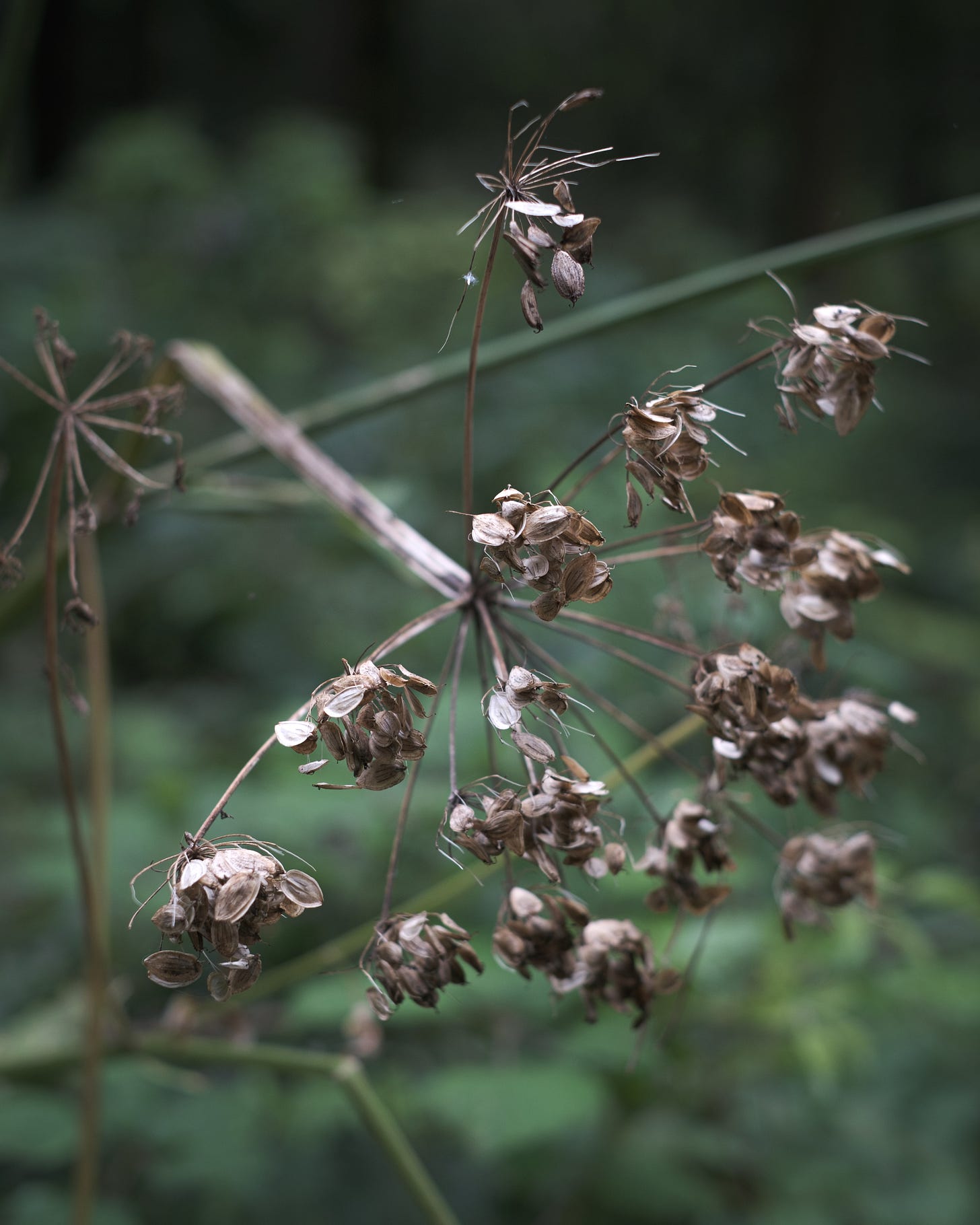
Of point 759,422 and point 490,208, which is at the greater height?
point 490,208

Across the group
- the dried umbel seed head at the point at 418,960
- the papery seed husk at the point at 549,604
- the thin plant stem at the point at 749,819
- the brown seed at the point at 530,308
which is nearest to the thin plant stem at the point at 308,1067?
the dried umbel seed head at the point at 418,960

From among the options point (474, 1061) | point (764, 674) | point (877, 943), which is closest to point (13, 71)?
point (764, 674)

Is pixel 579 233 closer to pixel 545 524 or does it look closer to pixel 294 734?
pixel 545 524

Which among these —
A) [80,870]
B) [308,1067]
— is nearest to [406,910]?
[308,1067]

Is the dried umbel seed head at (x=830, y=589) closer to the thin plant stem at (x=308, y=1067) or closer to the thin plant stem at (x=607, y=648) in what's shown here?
the thin plant stem at (x=607, y=648)

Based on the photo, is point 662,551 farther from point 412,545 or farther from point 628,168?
point 628,168

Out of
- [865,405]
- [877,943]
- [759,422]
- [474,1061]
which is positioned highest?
[865,405]

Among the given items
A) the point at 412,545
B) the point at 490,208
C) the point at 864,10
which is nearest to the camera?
the point at 490,208
